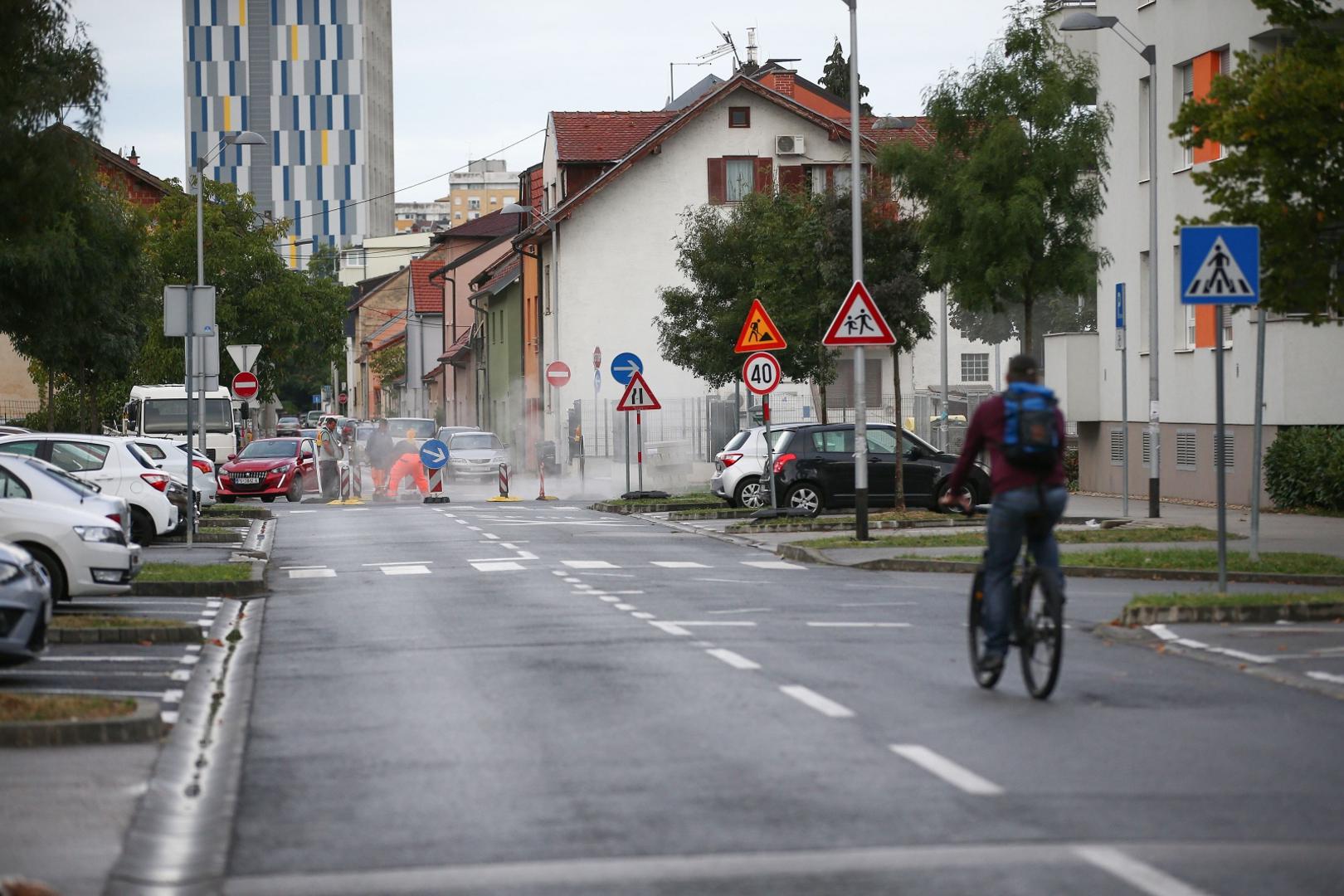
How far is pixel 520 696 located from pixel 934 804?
390 cm

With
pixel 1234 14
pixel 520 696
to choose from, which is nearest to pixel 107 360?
pixel 1234 14


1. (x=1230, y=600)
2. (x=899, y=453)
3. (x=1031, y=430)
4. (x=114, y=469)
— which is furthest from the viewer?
(x=899, y=453)

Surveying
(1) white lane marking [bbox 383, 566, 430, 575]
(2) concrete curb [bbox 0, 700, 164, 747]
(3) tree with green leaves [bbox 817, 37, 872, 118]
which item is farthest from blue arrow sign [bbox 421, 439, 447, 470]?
(3) tree with green leaves [bbox 817, 37, 872, 118]

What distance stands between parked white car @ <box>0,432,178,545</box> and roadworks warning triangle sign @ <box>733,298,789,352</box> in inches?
332

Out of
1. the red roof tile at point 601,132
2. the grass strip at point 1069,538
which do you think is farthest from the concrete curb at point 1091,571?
the red roof tile at point 601,132

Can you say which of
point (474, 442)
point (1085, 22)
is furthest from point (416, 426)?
point (1085, 22)

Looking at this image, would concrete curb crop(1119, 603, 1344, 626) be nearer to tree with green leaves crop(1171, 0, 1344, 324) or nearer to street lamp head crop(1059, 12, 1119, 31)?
tree with green leaves crop(1171, 0, 1344, 324)

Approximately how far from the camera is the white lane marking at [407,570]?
2123 cm

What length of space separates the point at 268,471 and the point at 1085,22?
24.0m

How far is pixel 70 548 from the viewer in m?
16.5

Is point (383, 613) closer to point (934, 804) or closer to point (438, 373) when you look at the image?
point (934, 804)

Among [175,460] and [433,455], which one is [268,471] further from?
[175,460]

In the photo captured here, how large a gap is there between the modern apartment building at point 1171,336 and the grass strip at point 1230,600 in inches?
507

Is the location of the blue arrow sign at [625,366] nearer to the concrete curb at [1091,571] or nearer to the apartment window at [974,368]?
the concrete curb at [1091,571]
